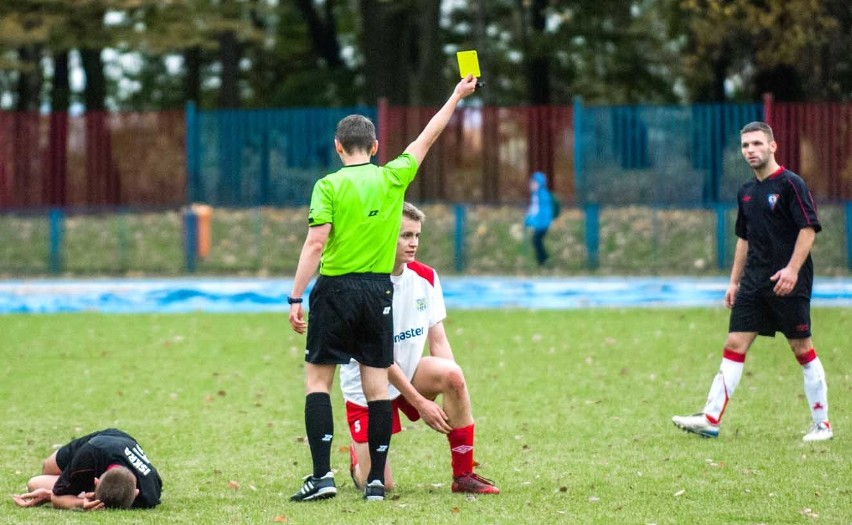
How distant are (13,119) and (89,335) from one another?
421 inches

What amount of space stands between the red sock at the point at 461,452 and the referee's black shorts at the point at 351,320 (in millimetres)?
555

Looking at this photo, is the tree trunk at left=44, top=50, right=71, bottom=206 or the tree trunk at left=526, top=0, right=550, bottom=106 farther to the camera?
the tree trunk at left=526, top=0, right=550, bottom=106

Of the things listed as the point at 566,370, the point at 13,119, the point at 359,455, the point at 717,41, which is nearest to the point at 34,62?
the point at 13,119

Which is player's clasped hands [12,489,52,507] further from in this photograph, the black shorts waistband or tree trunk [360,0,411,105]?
tree trunk [360,0,411,105]

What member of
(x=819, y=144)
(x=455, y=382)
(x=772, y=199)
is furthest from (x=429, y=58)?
(x=455, y=382)

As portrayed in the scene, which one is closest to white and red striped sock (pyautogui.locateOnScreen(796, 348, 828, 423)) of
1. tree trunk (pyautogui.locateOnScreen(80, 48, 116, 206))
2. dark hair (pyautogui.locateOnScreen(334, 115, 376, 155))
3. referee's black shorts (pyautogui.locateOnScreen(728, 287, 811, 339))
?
referee's black shorts (pyautogui.locateOnScreen(728, 287, 811, 339))

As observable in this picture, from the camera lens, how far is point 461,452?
691 centimetres

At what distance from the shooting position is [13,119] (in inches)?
964

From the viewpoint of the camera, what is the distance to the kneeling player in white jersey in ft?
22.6

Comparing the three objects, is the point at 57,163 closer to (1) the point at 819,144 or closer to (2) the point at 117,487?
(1) the point at 819,144

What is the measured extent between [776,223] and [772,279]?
1.18 ft

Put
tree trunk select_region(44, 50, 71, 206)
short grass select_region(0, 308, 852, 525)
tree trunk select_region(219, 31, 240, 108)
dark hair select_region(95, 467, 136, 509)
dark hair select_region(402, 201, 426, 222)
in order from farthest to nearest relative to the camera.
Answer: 1. tree trunk select_region(219, 31, 240, 108)
2. tree trunk select_region(44, 50, 71, 206)
3. dark hair select_region(402, 201, 426, 222)
4. short grass select_region(0, 308, 852, 525)
5. dark hair select_region(95, 467, 136, 509)

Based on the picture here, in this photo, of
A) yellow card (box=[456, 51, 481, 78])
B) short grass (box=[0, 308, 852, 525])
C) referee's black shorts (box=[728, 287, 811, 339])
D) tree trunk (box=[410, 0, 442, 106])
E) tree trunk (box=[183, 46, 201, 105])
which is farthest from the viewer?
tree trunk (box=[183, 46, 201, 105])

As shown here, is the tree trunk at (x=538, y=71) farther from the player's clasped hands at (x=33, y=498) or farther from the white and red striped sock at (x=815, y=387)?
the player's clasped hands at (x=33, y=498)
